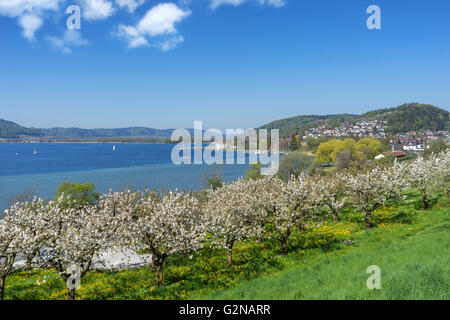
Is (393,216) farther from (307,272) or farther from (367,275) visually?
(367,275)

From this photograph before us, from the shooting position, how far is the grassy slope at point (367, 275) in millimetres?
10312

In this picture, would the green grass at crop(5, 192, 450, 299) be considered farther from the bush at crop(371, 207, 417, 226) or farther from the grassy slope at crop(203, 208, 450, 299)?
the bush at crop(371, 207, 417, 226)

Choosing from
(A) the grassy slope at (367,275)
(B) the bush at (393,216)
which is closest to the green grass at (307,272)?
(A) the grassy slope at (367,275)

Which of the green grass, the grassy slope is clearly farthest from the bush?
the grassy slope

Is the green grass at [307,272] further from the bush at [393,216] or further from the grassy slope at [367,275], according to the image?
the bush at [393,216]

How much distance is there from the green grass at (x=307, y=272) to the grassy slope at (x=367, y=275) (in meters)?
0.03

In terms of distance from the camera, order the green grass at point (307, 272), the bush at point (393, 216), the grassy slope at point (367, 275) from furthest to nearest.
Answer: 1. the bush at point (393, 216)
2. the green grass at point (307, 272)
3. the grassy slope at point (367, 275)

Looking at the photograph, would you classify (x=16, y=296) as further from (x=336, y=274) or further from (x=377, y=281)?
(x=377, y=281)

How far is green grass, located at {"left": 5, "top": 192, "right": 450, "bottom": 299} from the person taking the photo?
11367mm

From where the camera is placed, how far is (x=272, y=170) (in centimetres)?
8381

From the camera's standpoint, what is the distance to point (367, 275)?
42.2 ft

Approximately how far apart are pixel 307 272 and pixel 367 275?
3.29 m
